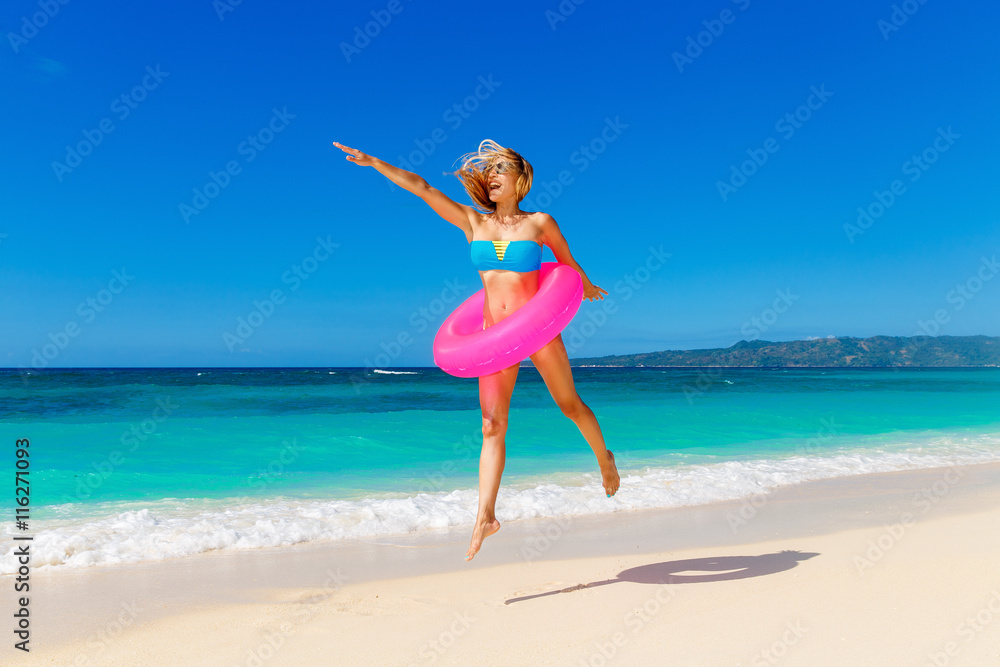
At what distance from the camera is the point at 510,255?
346cm

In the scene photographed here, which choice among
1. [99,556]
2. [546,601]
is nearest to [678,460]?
[546,601]

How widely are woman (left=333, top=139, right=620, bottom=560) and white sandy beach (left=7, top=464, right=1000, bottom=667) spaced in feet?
1.94

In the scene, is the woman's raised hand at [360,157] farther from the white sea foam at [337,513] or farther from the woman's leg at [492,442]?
the white sea foam at [337,513]

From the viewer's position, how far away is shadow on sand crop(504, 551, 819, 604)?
3.89 metres

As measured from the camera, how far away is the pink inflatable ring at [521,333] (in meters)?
3.26

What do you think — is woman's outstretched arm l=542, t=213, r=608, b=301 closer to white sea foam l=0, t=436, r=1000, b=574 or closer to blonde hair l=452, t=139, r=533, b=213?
blonde hair l=452, t=139, r=533, b=213

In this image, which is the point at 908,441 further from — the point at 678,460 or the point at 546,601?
the point at 546,601

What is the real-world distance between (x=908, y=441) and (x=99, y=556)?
12.8m

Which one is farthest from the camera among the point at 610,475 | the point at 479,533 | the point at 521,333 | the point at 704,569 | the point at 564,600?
the point at 704,569

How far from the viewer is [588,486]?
7500 millimetres

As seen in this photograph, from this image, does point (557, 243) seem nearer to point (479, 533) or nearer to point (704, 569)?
point (479, 533)

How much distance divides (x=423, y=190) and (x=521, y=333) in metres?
0.93

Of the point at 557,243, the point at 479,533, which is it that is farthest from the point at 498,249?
the point at 479,533

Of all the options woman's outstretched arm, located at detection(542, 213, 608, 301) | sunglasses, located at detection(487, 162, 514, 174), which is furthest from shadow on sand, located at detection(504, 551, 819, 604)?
sunglasses, located at detection(487, 162, 514, 174)
